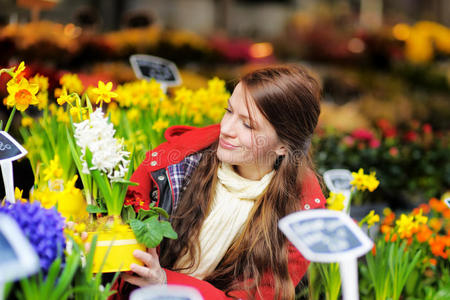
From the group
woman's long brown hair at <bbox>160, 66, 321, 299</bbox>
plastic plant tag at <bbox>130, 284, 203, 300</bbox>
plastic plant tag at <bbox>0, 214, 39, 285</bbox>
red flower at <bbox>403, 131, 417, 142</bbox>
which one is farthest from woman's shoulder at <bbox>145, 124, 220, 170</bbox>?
red flower at <bbox>403, 131, 417, 142</bbox>

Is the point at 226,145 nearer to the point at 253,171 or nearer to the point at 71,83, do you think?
the point at 253,171

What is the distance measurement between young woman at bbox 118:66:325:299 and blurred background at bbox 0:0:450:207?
341 mm

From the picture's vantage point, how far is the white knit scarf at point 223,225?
162cm

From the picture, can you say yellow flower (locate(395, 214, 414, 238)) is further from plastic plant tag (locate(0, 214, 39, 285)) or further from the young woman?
→ plastic plant tag (locate(0, 214, 39, 285))

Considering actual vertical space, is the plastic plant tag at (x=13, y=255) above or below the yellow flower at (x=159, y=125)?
above

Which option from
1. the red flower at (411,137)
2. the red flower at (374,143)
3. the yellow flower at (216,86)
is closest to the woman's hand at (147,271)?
the yellow flower at (216,86)

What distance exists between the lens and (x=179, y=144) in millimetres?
1772

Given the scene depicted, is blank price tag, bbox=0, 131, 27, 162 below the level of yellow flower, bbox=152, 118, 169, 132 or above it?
above

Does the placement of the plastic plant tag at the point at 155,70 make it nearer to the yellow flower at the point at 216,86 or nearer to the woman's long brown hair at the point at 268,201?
the yellow flower at the point at 216,86

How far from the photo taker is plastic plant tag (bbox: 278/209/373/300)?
1.09m

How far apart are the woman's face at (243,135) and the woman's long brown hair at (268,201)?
0.03m

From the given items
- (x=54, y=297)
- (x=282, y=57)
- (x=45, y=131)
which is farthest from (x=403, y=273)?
(x=282, y=57)

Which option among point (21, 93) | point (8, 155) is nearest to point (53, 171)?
point (8, 155)

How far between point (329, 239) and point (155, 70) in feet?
5.58
